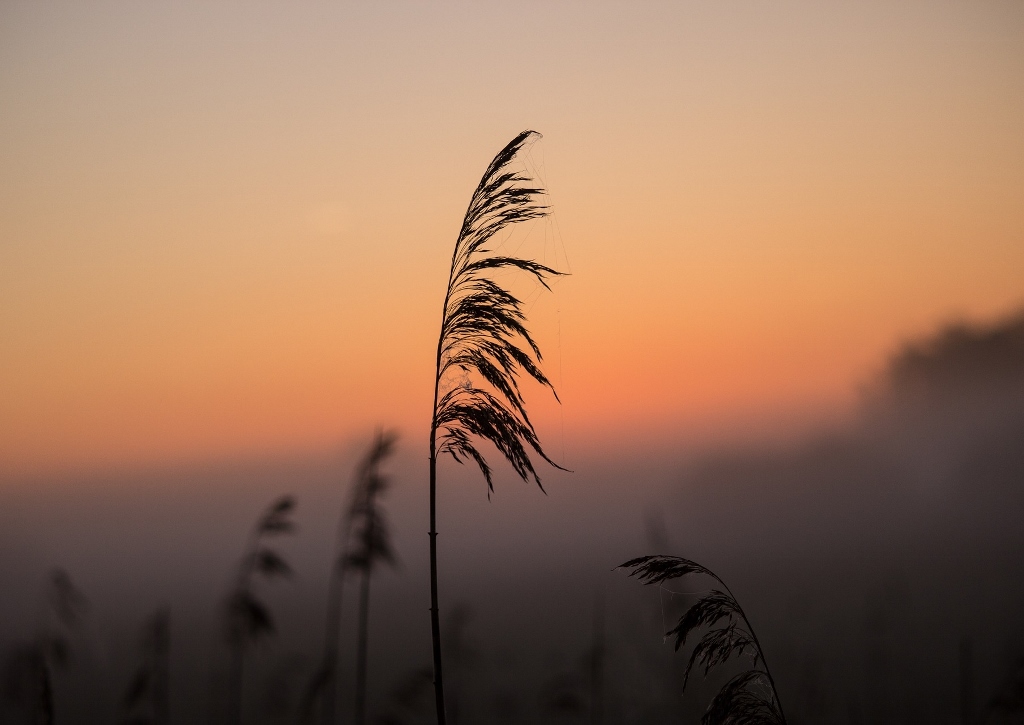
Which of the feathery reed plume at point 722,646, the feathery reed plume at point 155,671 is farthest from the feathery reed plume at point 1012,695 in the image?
the feathery reed plume at point 155,671

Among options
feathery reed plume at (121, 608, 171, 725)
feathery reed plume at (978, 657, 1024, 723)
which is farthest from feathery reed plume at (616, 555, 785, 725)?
feathery reed plume at (121, 608, 171, 725)

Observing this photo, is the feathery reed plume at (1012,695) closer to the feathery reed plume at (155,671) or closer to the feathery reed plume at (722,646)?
the feathery reed plume at (722,646)

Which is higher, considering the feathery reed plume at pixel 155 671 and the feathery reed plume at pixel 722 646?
the feathery reed plume at pixel 722 646

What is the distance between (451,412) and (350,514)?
6736 millimetres

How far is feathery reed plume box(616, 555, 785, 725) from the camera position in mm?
5715

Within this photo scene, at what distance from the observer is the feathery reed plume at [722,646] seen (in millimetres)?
5715

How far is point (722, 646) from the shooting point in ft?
19.3

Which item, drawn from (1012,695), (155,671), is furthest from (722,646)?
(155,671)

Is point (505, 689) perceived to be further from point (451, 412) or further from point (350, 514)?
point (451, 412)

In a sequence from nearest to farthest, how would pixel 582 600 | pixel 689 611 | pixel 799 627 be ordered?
pixel 689 611 < pixel 799 627 < pixel 582 600

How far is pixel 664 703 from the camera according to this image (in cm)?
2542

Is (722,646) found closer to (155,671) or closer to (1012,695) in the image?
(1012,695)

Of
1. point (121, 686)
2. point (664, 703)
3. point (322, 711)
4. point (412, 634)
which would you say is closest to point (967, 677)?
point (664, 703)

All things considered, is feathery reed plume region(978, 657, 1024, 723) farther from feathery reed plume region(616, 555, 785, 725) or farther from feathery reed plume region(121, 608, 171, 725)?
feathery reed plume region(121, 608, 171, 725)
